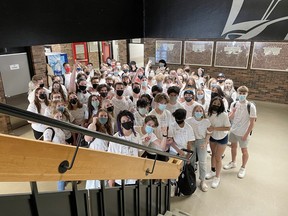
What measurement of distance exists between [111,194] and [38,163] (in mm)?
1028

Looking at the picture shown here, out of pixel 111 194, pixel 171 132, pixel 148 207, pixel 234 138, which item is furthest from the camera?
pixel 234 138

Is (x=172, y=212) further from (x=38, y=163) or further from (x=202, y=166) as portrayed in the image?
(x=38, y=163)

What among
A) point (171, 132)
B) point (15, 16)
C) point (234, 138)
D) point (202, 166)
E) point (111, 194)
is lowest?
point (202, 166)

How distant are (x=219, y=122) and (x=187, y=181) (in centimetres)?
109

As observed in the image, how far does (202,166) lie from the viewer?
3906 mm

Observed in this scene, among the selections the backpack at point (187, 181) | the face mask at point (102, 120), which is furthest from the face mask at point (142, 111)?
the backpack at point (187, 181)

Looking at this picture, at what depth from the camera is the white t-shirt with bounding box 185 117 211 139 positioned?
3.64 m

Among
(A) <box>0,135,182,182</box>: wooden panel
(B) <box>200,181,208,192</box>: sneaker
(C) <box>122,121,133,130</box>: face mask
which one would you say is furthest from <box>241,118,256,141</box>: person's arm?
(A) <box>0,135,182,182</box>: wooden panel

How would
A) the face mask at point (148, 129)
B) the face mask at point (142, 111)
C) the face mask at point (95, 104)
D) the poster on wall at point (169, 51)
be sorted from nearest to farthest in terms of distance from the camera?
the face mask at point (148, 129) → the face mask at point (142, 111) → the face mask at point (95, 104) → the poster on wall at point (169, 51)

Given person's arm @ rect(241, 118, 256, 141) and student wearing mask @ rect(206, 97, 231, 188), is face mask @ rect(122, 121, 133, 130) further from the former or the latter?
person's arm @ rect(241, 118, 256, 141)

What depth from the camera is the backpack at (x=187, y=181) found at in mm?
3570

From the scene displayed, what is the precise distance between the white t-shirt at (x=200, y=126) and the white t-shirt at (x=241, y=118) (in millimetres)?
705

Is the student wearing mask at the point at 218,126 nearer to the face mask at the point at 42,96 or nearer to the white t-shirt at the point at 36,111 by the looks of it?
the white t-shirt at the point at 36,111

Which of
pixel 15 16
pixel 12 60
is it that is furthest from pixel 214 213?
pixel 12 60
